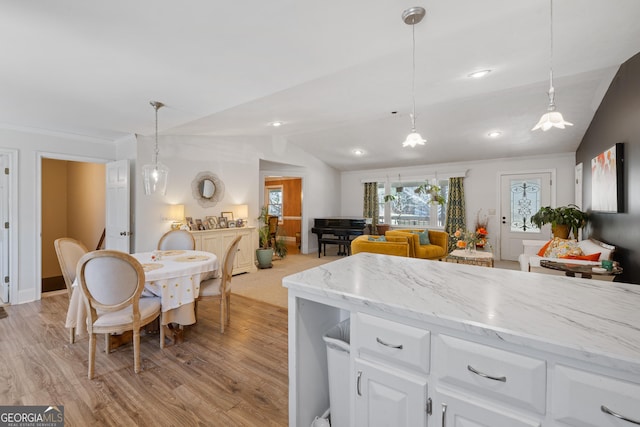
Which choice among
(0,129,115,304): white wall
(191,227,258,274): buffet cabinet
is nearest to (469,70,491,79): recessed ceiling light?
(191,227,258,274): buffet cabinet

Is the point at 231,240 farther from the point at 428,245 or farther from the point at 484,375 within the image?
the point at 484,375

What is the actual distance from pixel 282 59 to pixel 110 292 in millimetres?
2184

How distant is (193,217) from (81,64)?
9.59 ft

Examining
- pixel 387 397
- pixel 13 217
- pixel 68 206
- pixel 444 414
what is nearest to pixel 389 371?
pixel 387 397

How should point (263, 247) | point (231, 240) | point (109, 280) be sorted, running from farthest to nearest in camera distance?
point (263, 247) → point (231, 240) → point (109, 280)

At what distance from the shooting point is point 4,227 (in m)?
3.65

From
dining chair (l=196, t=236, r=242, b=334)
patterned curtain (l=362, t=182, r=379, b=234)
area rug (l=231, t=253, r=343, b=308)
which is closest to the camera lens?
dining chair (l=196, t=236, r=242, b=334)

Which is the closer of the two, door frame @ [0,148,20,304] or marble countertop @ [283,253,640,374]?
marble countertop @ [283,253,640,374]

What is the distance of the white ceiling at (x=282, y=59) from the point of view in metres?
1.70

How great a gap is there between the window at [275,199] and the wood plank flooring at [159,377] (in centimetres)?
657

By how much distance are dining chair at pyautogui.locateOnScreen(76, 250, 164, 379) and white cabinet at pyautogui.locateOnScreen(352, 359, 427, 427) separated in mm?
1809

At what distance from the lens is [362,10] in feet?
5.49

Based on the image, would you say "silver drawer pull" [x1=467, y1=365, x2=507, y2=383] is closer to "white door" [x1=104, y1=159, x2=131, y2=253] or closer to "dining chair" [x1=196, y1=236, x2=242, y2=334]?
"dining chair" [x1=196, y1=236, x2=242, y2=334]

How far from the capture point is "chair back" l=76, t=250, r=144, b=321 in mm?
2055
